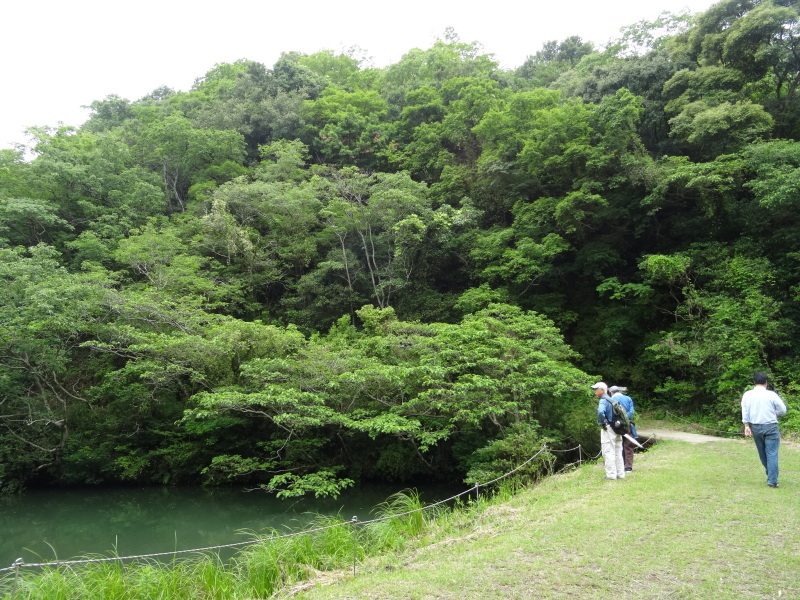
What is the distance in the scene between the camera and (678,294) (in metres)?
16.2

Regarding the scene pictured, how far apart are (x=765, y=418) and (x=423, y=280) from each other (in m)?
14.9

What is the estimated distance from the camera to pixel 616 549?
4.14 metres

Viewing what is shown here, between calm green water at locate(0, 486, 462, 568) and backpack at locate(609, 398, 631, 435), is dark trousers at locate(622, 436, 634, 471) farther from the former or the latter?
calm green water at locate(0, 486, 462, 568)

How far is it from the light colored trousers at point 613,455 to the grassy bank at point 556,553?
224 millimetres

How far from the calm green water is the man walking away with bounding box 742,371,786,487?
757 centimetres

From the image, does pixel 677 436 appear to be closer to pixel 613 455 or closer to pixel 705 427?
pixel 705 427

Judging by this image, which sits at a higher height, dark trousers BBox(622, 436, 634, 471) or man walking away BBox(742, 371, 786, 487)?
man walking away BBox(742, 371, 786, 487)

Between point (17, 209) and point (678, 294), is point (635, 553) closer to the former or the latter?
point (678, 294)

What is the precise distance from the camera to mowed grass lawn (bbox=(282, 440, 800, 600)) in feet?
11.4

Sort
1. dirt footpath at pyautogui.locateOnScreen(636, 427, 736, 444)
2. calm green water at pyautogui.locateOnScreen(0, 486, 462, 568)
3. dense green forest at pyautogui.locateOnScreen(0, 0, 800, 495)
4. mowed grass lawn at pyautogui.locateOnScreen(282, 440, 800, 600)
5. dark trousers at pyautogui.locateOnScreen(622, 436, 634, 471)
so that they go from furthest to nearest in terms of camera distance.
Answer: dense green forest at pyautogui.locateOnScreen(0, 0, 800, 495), dirt footpath at pyautogui.locateOnScreen(636, 427, 736, 444), calm green water at pyautogui.locateOnScreen(0, 486, 462, 568), dark trousers at pyautogui.locateOnScreen(622, 436, 634, 471), mowed grass lawn at pyautogui.locateOnScreen(282, 440, 800, 600)

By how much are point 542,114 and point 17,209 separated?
63.9 feet

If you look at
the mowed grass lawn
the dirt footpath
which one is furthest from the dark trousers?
the dirt footpath

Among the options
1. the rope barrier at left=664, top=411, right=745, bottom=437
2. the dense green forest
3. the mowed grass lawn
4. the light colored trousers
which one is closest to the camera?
the mowed grass lawn

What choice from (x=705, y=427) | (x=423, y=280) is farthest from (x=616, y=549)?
(x=423, y=280)
